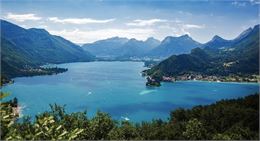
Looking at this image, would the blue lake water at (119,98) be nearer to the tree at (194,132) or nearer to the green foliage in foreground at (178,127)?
the green foliage in foreground at (178,127)

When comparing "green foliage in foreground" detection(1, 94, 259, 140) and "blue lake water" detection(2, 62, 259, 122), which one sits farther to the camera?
"blue lake water" detection(2, 62, 259, 122)

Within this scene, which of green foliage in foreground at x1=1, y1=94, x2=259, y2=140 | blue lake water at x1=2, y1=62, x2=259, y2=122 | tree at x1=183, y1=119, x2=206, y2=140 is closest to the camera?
green foliage in foreground at x1=1, y1=94, x2=259, y2=140

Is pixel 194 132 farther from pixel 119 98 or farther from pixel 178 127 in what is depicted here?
pixel 119 98

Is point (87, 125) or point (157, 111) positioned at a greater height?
point (87, 125)

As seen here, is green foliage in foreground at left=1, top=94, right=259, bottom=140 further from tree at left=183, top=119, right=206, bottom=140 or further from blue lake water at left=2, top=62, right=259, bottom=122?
blue lake water at left=2, top=62, right=259, bottom=122

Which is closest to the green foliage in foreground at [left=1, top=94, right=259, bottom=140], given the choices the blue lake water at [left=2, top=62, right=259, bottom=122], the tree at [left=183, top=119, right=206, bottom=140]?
the tree at [left=183, top=119, right=206, bottom=140]

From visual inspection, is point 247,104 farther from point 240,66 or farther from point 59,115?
point 240,66

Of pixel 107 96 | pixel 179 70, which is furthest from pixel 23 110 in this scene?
pixel 179 70

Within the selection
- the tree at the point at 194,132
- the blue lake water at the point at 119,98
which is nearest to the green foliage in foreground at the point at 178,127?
the tree at the point at 194,132

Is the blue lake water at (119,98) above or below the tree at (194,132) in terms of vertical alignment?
below

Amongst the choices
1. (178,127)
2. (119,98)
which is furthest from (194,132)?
(119,98)

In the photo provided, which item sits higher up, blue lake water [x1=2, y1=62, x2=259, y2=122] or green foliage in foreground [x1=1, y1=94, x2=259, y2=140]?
green foliage in foreground [x1=1, y1=94, x2=259, y2=140]
